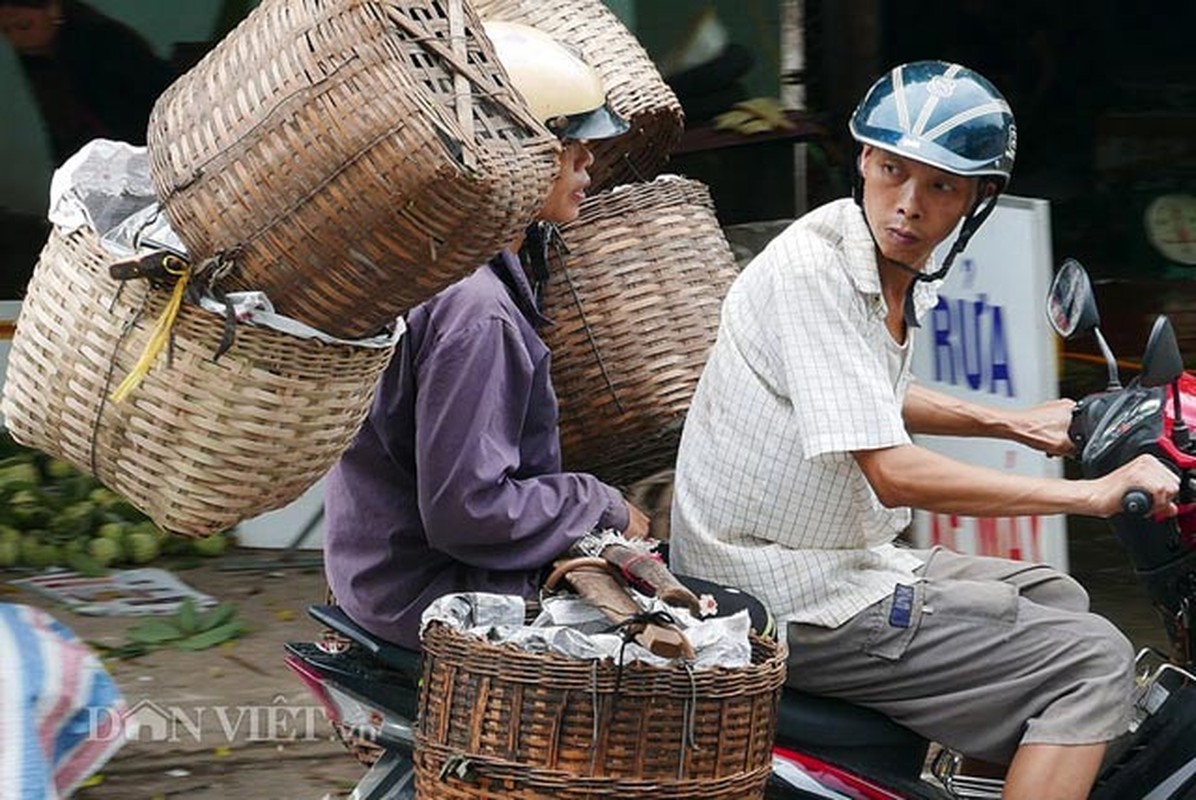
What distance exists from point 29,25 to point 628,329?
3703 mm

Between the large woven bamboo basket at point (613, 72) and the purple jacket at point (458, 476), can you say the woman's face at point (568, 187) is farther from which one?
the large woven bamboo basket at point (613, 72)

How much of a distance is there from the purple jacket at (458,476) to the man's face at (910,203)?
24.6 inches

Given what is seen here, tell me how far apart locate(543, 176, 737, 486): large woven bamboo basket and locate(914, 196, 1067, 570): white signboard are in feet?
1.98

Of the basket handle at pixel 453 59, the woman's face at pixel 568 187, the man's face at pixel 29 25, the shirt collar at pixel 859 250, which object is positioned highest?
the basket handle at pixel 453 59

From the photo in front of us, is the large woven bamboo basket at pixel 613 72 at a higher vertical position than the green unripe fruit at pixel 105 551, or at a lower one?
higher

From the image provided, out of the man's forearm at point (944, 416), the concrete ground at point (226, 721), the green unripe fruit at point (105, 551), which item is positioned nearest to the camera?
the man's forearm at point (944, 416)

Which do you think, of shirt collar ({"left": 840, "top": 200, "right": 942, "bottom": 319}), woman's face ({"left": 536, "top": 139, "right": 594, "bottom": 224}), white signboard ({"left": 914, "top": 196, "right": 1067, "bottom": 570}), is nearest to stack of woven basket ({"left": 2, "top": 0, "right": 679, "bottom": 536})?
woman's face ({"left": 536, "top": 139, "right": 594, "bottom": 224})

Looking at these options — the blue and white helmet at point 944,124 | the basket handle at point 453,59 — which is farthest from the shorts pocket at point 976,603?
the basket handle at point 453,59

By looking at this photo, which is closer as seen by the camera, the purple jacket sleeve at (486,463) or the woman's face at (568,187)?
the purple jacket sleeve at (486,463)

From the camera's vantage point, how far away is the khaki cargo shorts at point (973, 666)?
362 centimetres

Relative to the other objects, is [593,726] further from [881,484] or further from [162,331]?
[162,331]

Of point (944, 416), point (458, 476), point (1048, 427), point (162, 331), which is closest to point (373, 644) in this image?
point (458, 476)

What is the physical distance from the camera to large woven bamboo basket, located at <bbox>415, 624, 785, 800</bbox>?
10.5 feet

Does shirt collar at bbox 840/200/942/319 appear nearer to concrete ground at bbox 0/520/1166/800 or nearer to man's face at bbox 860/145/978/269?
man's face at bbox 860/145/978/269
